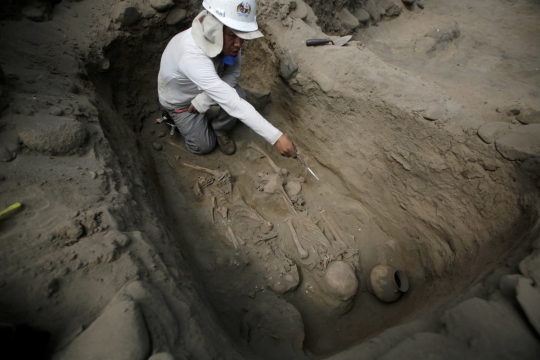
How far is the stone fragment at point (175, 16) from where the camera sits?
3.46m

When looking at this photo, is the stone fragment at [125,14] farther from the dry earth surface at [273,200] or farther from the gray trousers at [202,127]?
the gray trousers at [202,127]

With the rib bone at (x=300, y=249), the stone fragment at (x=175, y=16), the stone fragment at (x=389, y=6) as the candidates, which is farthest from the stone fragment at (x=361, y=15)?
the rib bone at (x=300, y=249)

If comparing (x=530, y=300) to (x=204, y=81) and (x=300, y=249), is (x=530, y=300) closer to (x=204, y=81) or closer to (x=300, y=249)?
(x=300, y=249)

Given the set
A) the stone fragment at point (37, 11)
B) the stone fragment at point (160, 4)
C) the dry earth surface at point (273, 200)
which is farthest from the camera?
the stone fragment at point (160, 4)

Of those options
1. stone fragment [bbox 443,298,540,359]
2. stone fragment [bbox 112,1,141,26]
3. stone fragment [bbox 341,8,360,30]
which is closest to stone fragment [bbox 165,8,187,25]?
stone fragment [bbox 112,1,141,26]

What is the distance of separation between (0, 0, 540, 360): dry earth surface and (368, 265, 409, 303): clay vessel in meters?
0.01

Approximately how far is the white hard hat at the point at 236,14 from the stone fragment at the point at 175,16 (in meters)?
1.42

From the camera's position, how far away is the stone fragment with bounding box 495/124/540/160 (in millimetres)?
1983

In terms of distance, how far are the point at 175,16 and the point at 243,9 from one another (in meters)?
1.64

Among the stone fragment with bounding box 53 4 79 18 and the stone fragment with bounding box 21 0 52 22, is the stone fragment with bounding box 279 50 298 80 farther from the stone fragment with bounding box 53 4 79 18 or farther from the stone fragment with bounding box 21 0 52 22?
the stone fragment with bounding box 21 0 52 22

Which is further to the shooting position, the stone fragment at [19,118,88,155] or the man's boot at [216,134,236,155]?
the man's boot at [216,134,236,155]

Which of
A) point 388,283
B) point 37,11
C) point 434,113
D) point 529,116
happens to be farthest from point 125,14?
point 529,116

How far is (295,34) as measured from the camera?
323cm

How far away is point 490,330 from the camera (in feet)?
4.65
